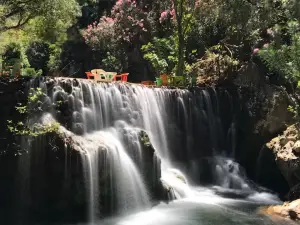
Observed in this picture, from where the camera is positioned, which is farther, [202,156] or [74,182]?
→ [202,156]

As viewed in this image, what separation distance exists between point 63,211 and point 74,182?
794 mm

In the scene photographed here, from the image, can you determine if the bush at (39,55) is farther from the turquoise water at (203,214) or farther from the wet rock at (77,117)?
the turquoise water at (203,214)

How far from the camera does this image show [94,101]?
12469 millimetres

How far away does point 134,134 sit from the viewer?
475 inches

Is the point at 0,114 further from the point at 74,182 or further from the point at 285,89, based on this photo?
the point at 285,89

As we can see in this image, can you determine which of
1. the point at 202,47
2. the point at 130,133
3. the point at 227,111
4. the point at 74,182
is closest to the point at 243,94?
the point at 227,111

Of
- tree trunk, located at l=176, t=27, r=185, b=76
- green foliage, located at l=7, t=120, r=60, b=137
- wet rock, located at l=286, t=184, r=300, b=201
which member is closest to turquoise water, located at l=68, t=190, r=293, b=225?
wet rock, located at l=286, t=184, r=300, b=201

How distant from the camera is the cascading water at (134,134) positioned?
10562 mm

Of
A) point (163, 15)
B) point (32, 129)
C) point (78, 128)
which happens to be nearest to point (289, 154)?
point (78, 128)

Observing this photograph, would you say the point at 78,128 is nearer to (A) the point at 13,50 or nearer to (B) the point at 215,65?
(B) the point at 215,65

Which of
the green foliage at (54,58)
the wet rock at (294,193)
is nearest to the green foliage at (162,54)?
the green foliage at (54,58)

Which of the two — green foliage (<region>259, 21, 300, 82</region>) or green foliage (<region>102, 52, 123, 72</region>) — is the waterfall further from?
green foliage (<region>102, 52, 123, 72</region>)

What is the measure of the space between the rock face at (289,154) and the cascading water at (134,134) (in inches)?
85.6

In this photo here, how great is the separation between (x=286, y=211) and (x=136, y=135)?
490 centimetres
